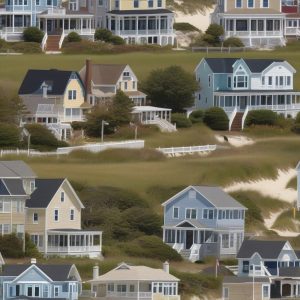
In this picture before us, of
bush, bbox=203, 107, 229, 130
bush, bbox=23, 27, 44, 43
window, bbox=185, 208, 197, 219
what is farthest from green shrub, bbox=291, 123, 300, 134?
window, bbox=185, 208, 197, 219

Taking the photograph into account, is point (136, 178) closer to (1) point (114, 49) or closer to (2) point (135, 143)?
(2) point (135, 143)

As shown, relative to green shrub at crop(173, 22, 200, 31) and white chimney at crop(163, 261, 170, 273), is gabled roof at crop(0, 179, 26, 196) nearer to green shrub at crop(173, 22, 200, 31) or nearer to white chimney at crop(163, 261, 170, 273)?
white chimney at crop(163, 261, 170, 273)

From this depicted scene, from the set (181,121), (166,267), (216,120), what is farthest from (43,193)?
(216,120)

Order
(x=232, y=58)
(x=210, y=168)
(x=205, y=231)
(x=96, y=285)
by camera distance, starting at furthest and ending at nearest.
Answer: (x=232, y=58) < (x=210, y=168) < (x=205, y=231) < (x=96, y=285)

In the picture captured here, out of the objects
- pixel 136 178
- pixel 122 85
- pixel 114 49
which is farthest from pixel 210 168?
pixel 114 49

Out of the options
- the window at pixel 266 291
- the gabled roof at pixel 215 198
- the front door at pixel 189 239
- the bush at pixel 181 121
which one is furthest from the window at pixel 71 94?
the window at pixel 266 291
